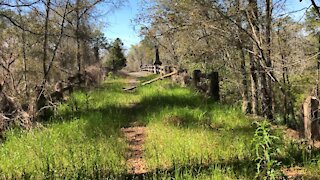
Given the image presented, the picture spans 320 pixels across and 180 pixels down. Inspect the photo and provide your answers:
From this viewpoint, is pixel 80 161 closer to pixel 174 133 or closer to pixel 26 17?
pixel 174 133

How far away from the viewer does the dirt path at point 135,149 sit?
511 centimetres

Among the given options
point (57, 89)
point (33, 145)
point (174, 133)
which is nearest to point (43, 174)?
point (33, 145)

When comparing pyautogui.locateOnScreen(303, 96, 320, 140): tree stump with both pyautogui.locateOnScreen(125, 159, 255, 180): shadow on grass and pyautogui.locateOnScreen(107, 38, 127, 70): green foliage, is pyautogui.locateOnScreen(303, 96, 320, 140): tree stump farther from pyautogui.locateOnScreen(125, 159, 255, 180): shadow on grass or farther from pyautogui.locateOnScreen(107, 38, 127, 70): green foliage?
pyautogui.locateOnScreen(107, 38, 127, 70): green foliage

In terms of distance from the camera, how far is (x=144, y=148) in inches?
240

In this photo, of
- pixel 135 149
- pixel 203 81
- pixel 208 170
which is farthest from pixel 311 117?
pixel 203 81

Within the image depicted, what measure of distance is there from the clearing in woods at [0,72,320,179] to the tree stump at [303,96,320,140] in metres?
0.38

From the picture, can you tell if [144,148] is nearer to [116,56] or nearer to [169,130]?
[169,130]

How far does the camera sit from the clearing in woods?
4.71m

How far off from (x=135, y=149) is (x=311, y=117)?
9.78 ft

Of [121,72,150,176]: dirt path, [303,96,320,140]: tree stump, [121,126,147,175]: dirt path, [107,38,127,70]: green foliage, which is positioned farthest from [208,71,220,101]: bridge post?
[107,38,127,70]: green foliage

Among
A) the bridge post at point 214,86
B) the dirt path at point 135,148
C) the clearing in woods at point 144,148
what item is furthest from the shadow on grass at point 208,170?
the bridge post at point 214,86

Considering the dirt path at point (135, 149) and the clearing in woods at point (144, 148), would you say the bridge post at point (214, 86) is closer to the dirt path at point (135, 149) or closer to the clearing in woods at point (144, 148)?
the clearing in woods at point (144, 148)

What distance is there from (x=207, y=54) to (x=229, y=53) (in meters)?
2.21

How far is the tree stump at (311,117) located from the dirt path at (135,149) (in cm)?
272
